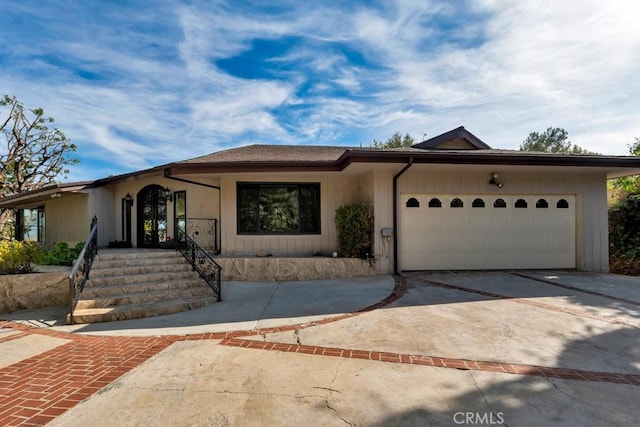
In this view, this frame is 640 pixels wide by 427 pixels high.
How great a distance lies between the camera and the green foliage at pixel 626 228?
955cm

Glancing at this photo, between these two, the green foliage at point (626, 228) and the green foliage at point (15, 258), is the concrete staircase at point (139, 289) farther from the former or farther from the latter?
the green foliage at point (626, 228)

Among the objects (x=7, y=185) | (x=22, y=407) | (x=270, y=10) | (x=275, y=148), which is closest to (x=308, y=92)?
(x=275, y=148)

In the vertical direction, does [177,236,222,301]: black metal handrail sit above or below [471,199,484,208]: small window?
below

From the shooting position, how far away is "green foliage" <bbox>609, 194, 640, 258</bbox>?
9.55 m

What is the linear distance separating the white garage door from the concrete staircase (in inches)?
206

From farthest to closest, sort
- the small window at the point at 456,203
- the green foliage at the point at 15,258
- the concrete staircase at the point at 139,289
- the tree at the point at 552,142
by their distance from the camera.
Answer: the tree at the point at 552,142
the small window at the point at 456,203
the green foliage at the point at 15,258
the concrete staircase at the point at 139,289

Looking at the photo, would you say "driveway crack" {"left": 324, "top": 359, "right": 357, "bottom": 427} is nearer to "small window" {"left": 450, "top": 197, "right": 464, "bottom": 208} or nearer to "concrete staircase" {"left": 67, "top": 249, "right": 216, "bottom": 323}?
"concrete staircase" {"left": 67, "top": 249, "right": 216, "bottom": 323}

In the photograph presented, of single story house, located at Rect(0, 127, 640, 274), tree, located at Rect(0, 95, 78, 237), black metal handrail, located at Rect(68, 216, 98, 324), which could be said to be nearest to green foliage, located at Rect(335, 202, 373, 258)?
single story house, located at Rect(0, 127, 640, 274)

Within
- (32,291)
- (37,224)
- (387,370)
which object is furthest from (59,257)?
(37,224)

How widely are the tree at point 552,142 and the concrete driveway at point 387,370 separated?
41.2 metres

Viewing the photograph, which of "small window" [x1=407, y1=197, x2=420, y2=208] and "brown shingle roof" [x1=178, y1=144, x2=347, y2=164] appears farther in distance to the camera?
"brown shingle roof" [x1=178, y1=144, x2=347, y2=164]

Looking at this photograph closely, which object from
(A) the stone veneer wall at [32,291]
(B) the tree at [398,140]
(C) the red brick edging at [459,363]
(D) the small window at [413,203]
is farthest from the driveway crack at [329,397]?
(B) the tree at [398,140]

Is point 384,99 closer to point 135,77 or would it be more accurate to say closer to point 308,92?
point 308,92

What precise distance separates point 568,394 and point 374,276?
17.1 ft
